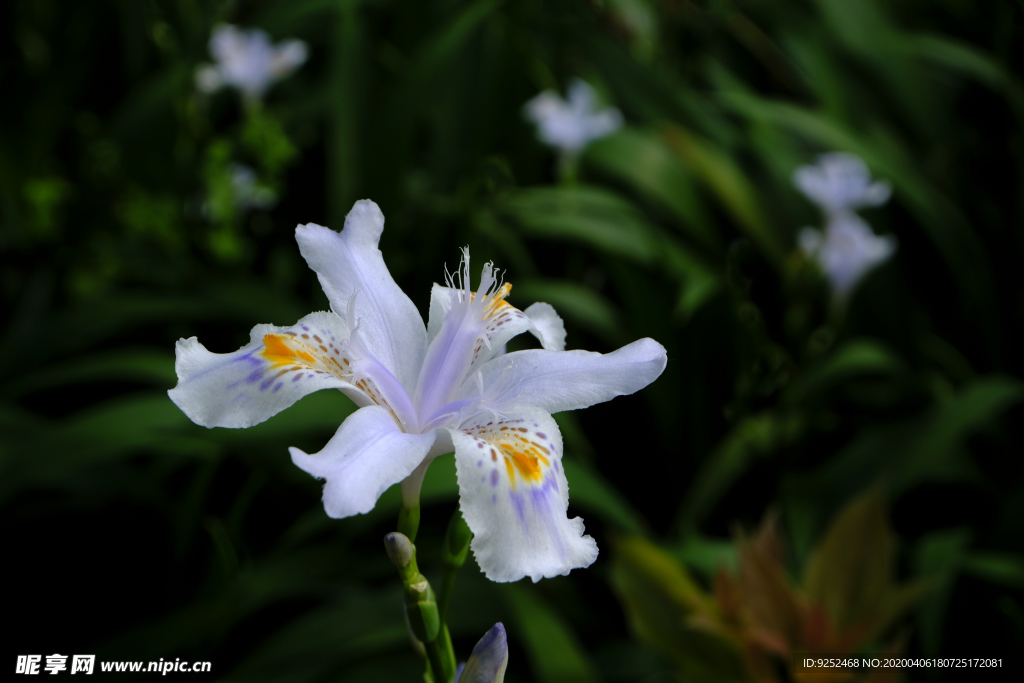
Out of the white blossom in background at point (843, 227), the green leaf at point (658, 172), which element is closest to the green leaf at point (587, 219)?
the green leaf at point (658, 172)

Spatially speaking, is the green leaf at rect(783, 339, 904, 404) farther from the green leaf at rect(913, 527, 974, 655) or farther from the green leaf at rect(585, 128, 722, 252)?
the green leaf at rect(585, 128, 722, 252)

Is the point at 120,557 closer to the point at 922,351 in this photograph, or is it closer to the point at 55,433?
the point at 55,433

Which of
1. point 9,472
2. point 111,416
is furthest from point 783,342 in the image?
point 9,472

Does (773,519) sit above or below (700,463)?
below

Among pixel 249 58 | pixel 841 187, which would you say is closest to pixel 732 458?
pixel 841 187

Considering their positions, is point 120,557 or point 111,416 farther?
point 120,557

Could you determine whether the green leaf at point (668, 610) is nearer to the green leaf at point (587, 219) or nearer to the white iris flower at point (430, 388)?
the white iris flower at point (430, 388)

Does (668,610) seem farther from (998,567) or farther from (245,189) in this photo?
(245,189)

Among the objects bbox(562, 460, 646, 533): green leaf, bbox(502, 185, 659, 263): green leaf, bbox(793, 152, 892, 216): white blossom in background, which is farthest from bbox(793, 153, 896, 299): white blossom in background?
bbox(562, 460, 646, 533): green leaf
